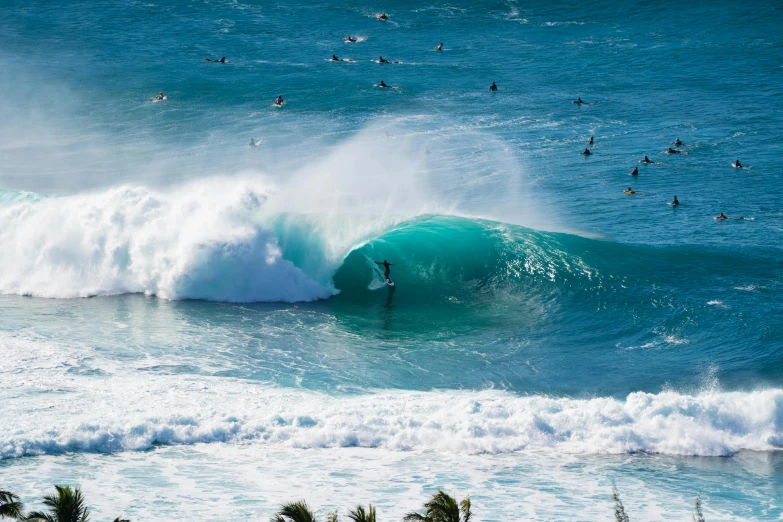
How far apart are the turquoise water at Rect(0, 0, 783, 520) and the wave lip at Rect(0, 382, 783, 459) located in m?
0.07

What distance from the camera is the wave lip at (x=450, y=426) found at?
2225 cm

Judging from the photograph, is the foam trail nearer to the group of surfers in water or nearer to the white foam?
the white foam

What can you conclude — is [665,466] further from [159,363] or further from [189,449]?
[159,363]

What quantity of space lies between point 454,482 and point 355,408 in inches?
141

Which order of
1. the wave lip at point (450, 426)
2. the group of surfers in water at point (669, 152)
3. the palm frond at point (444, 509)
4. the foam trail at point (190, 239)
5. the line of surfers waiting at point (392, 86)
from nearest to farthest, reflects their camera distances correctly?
the palm frond at point (444, 509)
the wave lip at point (450, 426)
the foam trail at point (190, 239)
the group of surfers in water at point (669, 152)
the line of surfers waiting at point (392, 86)

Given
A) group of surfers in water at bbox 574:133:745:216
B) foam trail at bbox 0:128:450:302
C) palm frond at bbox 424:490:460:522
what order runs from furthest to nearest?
group of surfers in water at bbox 574:133:745:216, foam trail at bbox 0:128:450:302, palm frond at bbox 424:490:460:522

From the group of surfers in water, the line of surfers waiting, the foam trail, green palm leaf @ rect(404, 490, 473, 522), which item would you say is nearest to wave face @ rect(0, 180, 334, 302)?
the foam trail

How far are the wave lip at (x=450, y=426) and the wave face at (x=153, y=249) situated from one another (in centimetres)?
868

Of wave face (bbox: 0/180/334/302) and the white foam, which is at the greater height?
wave face (bbox: 0/180/334/302)

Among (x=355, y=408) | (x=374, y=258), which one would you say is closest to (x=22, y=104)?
(x=374, y=258)

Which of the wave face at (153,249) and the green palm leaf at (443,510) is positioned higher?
the wave face at (153,249)

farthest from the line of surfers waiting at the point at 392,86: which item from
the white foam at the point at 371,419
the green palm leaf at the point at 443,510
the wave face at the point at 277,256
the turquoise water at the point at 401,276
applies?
the green palm leaf at the point at 443,510

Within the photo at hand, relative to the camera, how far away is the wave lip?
22.2 meters

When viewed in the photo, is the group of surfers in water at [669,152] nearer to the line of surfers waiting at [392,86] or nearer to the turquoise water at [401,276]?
the line of surfers waiting at [392,86]
